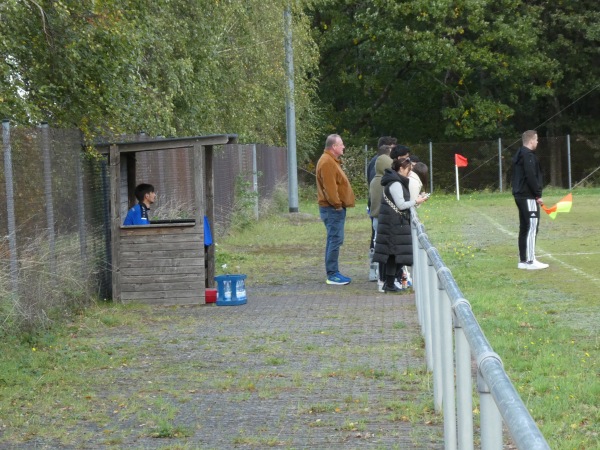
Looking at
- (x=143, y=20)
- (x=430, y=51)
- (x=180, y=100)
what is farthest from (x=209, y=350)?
(x=430, y=51)

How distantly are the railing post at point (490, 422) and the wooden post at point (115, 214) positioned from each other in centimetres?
1065

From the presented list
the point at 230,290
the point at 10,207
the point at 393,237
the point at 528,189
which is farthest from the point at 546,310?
the point at 10,207

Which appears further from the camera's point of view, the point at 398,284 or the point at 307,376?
the point at 398,284

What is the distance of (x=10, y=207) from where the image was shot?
34.9ft

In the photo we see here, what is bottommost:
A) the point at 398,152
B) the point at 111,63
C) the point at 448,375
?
the point at 448,375

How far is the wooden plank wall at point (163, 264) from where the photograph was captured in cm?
1366

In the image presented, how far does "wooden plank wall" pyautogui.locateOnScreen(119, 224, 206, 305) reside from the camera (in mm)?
13664

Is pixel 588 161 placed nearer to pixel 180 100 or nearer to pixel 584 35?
pixel 584 35

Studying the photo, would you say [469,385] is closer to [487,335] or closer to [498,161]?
[487,335]

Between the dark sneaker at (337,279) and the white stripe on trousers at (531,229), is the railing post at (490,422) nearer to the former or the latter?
the dark sneaker at (337,279)

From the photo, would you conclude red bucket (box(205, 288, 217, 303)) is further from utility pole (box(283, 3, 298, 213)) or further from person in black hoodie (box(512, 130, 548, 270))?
utility pole (box(283, 3, 298, 213))

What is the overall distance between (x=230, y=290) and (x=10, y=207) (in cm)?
347

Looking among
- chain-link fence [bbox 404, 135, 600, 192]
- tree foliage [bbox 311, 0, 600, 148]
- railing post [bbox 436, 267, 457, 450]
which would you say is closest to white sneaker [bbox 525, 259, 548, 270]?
railing post [bbox 436, 267, 457, 450]

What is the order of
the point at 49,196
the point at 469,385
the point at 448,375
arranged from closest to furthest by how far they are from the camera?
the point at 469,385
the point at 448,375
the point at 49,196
